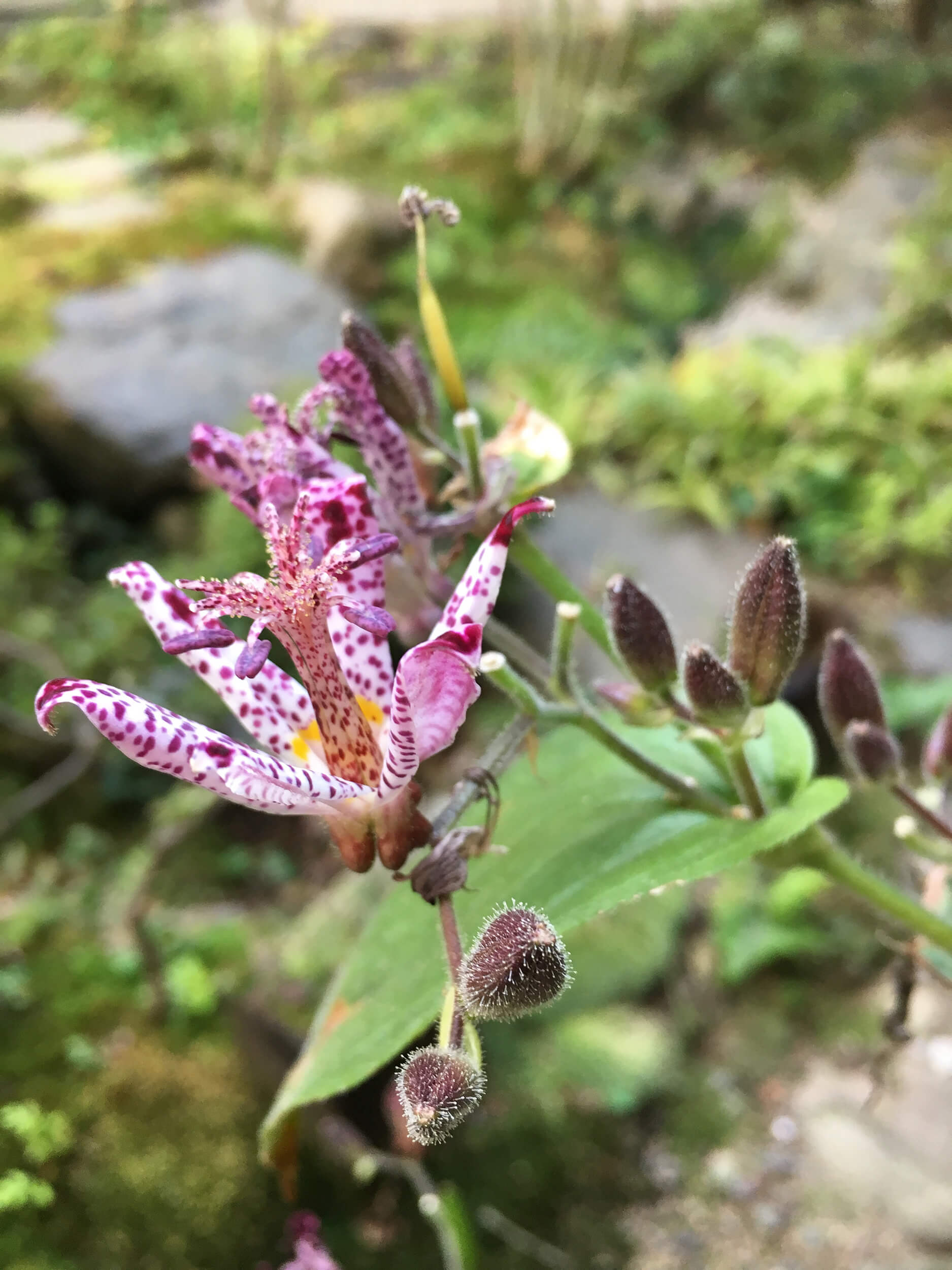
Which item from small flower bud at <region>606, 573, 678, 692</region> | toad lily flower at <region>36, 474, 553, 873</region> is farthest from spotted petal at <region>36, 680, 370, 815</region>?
small flower bud at <region>606, 573, 678, 692</region>

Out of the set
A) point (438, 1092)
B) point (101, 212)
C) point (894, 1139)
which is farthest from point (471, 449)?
point (101, 212)

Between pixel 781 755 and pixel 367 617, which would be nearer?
pixel 367 617

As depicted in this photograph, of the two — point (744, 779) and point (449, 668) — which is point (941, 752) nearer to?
point (744, 779)

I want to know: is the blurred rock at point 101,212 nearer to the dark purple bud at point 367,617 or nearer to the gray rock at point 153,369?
the gray rock at point 153,369

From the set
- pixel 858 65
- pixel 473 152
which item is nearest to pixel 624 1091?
pixel 473 152

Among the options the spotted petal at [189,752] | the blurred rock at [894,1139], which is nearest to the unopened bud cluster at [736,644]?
the spotted petal at [189,752]

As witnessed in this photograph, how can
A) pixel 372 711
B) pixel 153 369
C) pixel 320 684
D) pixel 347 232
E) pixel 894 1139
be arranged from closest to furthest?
pixel 320 684, pixel 372 711, pixel 894 1139, pixel 153 369, pixel 347 232

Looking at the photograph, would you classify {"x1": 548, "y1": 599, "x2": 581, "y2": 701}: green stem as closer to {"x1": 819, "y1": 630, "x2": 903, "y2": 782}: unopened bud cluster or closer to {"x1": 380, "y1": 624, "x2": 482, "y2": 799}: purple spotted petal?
{"x1": 380, "y1": 624, "x2": 482, "y2": 799}: purple spotted petal
